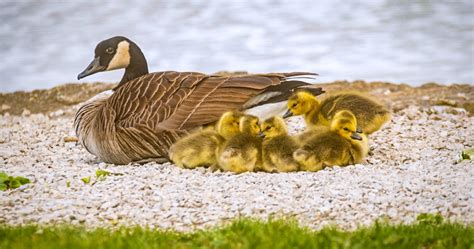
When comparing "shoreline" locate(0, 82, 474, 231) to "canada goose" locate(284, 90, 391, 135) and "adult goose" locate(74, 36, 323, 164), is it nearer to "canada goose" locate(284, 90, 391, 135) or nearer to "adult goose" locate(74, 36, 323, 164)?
"adult goose" locate(74, 36, 323, 164)

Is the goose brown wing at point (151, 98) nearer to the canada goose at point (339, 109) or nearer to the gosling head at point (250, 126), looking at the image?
the gosling head at point (250, 126)

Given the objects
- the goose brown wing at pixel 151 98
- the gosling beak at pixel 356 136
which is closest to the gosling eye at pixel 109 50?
the goose brown wing at pixel 151 98

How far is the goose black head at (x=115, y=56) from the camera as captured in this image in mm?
10016

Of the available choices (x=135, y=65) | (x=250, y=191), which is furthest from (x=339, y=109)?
(x=135, y=65)

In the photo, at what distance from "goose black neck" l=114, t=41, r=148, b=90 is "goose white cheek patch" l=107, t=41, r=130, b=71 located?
0.20ft

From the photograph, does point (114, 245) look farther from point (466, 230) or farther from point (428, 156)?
point (428, 156)

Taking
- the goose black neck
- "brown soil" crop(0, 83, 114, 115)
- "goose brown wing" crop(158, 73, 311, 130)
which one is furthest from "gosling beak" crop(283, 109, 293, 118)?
"brown soil" crop(0, 83, 114, 115)

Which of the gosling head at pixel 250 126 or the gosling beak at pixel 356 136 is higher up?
the gosling head at pixel 250 126

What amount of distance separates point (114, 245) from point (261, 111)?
3577 millimetres

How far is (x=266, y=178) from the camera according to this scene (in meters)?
7.97

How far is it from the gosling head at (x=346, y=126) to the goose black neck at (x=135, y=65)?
2729 millimetres

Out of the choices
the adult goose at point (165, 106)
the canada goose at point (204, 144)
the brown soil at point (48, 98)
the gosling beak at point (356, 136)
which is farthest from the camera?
the brown soil at point (48, 98)

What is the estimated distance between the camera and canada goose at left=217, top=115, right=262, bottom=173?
27.2 ft

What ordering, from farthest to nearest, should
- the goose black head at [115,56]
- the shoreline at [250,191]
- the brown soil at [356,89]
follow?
the brown soil at [356,89], the goose black head at [115,56], the shoreline at [250,191]
